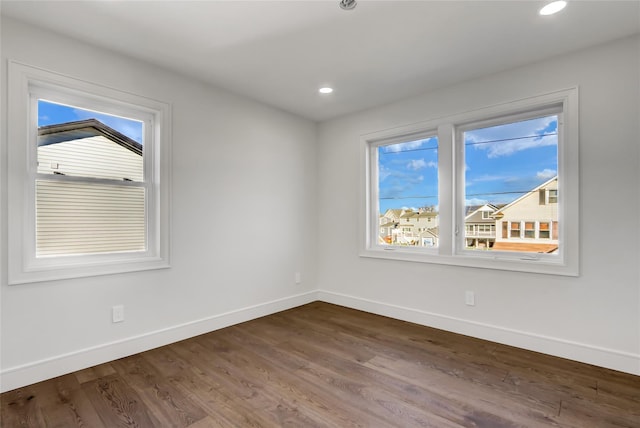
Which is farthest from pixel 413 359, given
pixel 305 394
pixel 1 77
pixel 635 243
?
pixel 1 77

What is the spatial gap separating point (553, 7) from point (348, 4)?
4.39ft

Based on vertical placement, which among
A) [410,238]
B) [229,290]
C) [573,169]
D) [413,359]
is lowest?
[413,359]

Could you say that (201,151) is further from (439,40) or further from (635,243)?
(635,243)

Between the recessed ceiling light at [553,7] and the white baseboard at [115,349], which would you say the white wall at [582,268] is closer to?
the recessed ceiling light at [553,7]

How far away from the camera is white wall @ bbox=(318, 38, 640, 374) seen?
2379 mm

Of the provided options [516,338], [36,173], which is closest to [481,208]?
[516,338]

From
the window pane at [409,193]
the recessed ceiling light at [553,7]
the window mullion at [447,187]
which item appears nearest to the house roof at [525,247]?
the window mullion at [447,187]

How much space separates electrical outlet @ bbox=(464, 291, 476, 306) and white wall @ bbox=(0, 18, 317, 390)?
6.64 ft

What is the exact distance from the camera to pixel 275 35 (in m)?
2.37

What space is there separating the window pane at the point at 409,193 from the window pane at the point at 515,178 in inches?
15.4

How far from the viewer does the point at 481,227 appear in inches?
125

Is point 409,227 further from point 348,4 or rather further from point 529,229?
point 348,4

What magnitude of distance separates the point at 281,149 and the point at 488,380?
317 cm

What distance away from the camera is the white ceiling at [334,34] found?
206 centimetres
